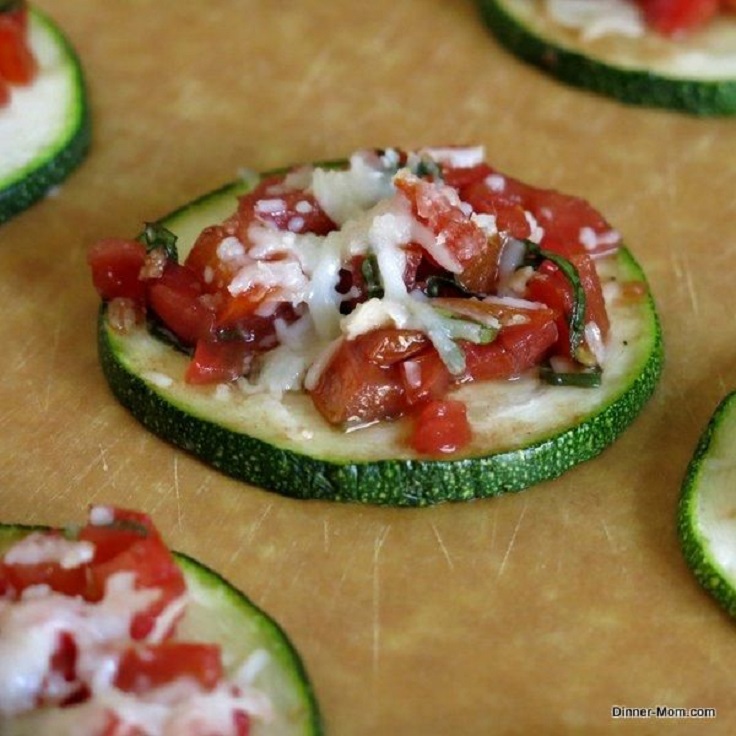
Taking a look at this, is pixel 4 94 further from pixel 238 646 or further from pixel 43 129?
pixel 238 646

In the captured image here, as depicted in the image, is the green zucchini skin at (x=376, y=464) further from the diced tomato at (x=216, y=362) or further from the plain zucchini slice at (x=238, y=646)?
the plain zucchini slice at (x=238, y=646)

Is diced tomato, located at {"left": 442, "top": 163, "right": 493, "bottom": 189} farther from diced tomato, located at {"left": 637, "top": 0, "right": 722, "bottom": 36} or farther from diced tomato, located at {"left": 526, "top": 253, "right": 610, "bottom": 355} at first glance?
diced tomato, located at {"left": 637, "top": 0, "right": 722, "bottom": 36}

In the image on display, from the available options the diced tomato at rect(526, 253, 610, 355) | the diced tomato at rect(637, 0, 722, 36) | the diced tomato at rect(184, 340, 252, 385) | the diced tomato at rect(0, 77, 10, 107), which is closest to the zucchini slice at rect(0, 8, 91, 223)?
the diced tomato at rect(0, 77, 10, 107)

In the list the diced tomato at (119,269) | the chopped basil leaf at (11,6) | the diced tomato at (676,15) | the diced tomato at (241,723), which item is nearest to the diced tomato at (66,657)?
the diced tomato at (241,723)

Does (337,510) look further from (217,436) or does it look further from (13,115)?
(13,115)

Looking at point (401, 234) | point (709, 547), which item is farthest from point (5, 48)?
point (709, 547)

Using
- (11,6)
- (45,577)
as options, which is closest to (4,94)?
(11,6)
